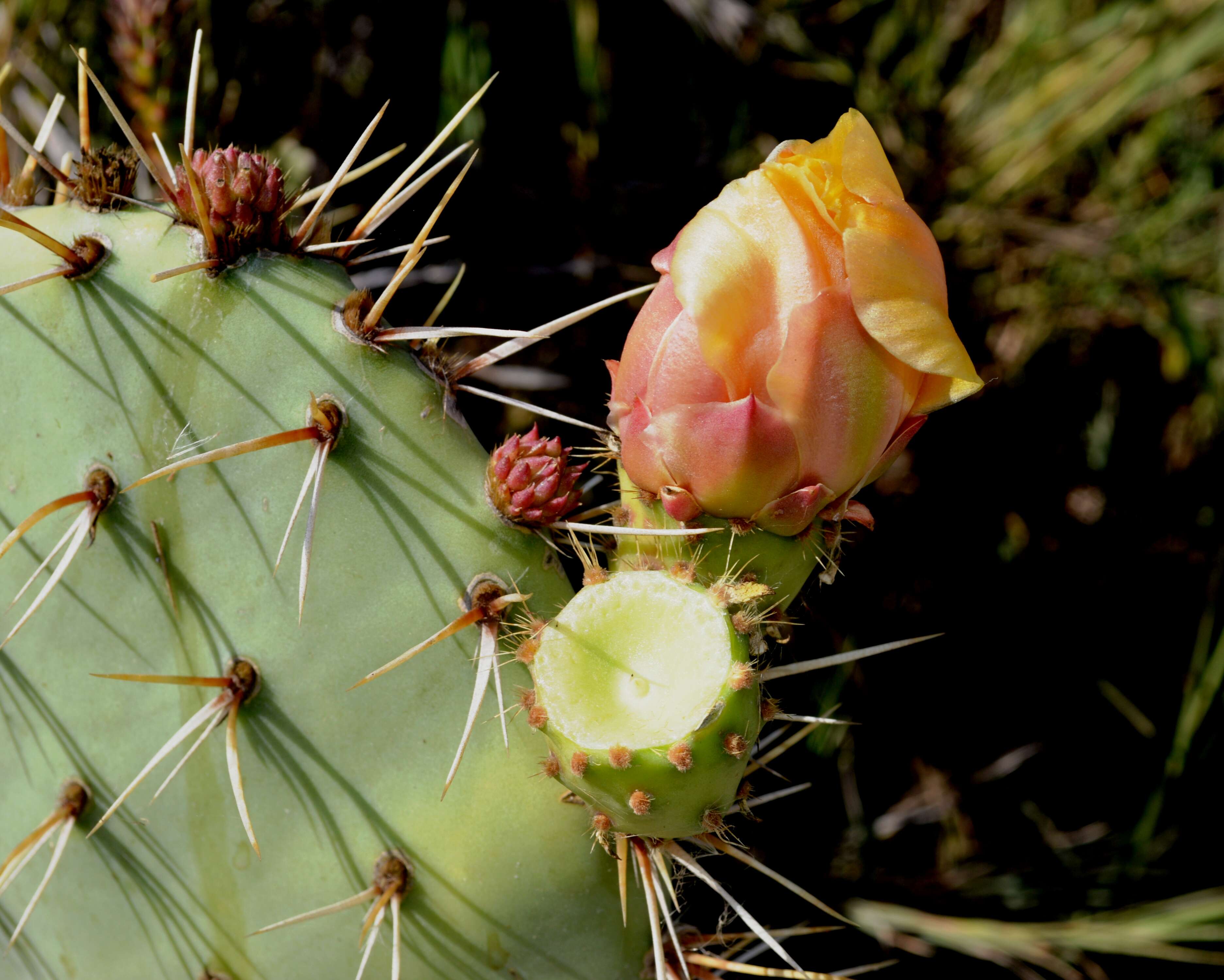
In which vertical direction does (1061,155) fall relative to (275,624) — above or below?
below

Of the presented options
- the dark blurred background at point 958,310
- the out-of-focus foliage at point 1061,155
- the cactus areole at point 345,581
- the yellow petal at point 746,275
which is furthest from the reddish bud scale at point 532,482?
the out-of-focus foliage at point 1061,155

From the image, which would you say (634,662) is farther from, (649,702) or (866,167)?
(866,167)

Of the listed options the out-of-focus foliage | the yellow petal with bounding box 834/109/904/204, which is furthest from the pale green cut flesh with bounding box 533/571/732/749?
the out-of-focus foliage

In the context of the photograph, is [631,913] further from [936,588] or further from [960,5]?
[960,5]

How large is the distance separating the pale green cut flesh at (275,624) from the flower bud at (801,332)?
7.0 inches

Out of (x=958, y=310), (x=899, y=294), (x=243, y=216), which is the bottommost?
(x=958, y=310)

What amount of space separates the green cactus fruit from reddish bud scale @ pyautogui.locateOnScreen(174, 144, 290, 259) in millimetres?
334

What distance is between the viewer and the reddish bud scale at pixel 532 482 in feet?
2.27

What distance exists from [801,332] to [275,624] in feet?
1.40

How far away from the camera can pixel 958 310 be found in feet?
5.50

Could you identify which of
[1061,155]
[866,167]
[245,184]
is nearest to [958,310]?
[1061,155]

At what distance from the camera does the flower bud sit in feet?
1.90

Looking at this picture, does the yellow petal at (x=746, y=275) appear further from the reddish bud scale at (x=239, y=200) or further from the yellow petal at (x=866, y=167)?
the reddish bud scale at (x=239, y=200)

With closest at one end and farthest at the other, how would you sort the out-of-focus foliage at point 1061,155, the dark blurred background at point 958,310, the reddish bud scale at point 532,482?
1. the reddish bud scale at point 532,482
2. the dark blurred background at point 958,310
3. the out-of-focus foliage at point 1061,155
